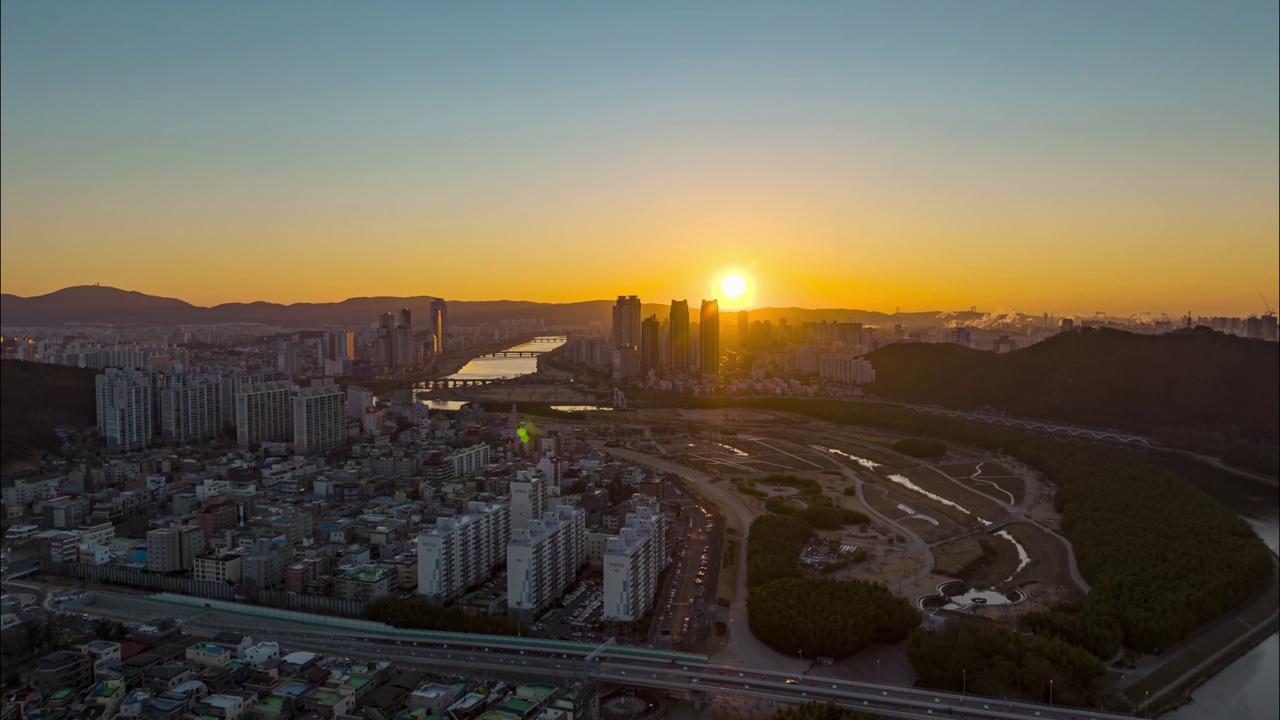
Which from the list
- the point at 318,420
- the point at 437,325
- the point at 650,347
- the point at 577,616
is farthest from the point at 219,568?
the point at 437,325

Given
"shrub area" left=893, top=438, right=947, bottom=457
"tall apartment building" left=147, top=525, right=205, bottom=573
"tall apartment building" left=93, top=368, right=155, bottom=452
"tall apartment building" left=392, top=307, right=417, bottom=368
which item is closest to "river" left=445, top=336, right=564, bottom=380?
"tall apartment building" left=392, top=307, right=417, bottom=368

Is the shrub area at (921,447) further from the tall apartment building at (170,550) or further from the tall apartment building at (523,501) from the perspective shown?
the tall apartment building at (170,550)

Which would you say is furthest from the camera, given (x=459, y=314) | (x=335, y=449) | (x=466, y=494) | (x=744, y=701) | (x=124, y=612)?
(x=459, y=314)

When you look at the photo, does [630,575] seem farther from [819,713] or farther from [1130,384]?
[1130,384]

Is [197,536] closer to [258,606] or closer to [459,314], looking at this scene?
[258,606]

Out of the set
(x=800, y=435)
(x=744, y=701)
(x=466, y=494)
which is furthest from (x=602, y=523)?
(x=800, y=435)

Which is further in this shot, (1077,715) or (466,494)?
(466,494)
